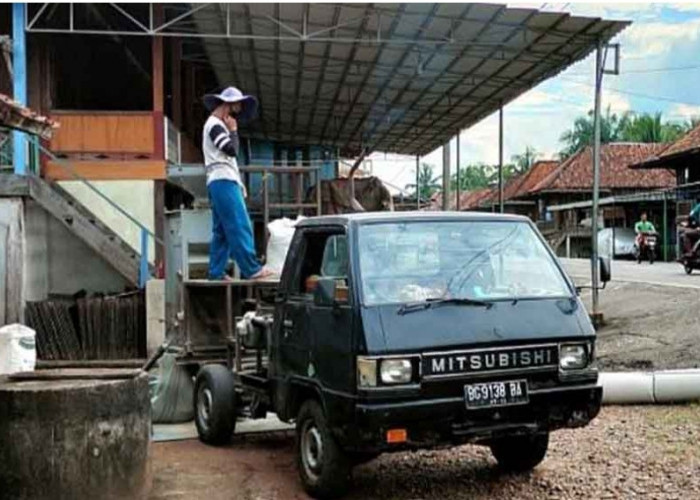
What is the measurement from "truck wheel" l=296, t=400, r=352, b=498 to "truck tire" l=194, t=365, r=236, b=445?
5.08 feet

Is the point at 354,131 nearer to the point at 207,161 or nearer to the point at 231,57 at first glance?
the point at 231,57

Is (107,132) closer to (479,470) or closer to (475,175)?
(479,470)

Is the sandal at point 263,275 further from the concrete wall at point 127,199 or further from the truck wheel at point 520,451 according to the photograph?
the concrete wall at point 127,199

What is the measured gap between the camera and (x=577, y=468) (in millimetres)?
6734

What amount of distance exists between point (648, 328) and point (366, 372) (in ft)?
27.0

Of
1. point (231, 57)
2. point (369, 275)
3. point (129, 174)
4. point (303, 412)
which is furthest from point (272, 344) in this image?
point (231, 57)

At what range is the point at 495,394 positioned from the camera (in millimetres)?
5566

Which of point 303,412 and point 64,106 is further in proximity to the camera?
point 64,106

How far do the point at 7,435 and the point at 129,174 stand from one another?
11157 mm

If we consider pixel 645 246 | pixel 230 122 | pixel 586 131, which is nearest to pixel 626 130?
pixel 586 131

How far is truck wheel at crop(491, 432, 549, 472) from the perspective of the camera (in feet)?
21.2

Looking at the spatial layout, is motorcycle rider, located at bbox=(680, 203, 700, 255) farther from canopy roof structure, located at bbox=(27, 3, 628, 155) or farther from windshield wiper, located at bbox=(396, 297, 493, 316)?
windshield wiper, located at bbox=(396, 297, 493, 316)

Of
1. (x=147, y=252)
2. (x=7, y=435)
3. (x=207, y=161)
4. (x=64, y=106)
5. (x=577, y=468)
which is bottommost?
(x=577, y=468)

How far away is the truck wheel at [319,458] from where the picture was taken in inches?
228
